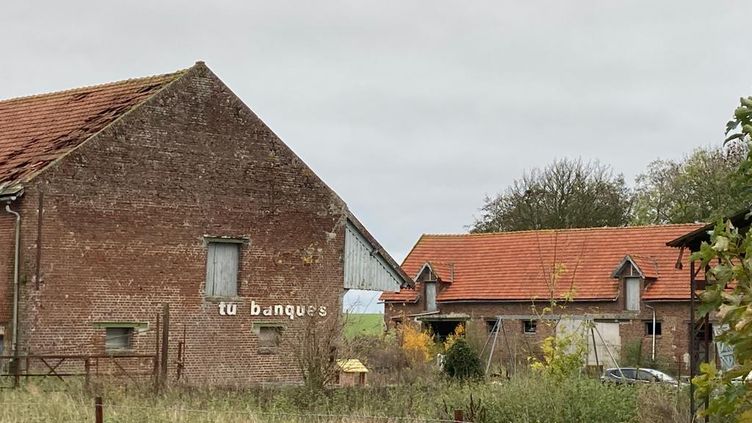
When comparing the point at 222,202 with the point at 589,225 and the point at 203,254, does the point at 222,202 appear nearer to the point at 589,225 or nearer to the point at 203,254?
the point at 203,254

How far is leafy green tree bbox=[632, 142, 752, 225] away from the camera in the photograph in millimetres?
57656

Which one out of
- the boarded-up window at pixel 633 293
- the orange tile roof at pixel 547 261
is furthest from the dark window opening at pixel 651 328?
the orange tile roof at pixel 547 261

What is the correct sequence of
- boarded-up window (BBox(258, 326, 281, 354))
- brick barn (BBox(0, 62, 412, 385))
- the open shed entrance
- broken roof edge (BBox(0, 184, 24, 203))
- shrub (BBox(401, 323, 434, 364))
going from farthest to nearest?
the open shed entrance, shrub (BBox(401, 323, 434, 364)), boarded-up window (BBox(258, 326, 281, 354)), brick barn (BBox(0, 62, 412, 385)), broken roof edge (BBox(0, 184, 24, 203))

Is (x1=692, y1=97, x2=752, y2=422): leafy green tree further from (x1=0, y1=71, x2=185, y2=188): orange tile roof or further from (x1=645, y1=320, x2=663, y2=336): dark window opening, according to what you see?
(x1=645, y1=320, x2=663, y2=336): dark window opening

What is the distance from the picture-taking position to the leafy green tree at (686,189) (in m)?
57.7

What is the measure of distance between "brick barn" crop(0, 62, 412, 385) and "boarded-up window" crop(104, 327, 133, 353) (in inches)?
1.4

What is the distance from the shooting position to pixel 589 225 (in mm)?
62938

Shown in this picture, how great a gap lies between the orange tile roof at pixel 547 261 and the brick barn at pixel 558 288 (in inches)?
1.7

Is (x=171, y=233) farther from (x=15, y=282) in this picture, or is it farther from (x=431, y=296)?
(x=431, y=296)

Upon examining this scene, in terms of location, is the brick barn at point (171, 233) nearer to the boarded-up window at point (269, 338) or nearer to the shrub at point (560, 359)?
the boarded-up window at point (269, 338)

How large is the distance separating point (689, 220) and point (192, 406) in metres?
44.8

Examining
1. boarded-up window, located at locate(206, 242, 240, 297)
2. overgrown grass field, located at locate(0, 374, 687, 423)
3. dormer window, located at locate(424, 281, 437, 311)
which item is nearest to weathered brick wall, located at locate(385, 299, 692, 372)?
dormer window, located at locate(424, 281, 437, 311)

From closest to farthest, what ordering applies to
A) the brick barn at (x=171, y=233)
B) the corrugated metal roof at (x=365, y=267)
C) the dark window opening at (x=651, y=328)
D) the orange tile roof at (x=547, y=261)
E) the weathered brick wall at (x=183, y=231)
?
1. the brick barn at (x=171, y=233)
2. the weathered brick wall at (x=183, y=231)
3. the corrugated metal roof at (x=365, y=267)
4. the dark window opening at (x=651, y=328)
5. the orange tile roof at (x=547, y=261)

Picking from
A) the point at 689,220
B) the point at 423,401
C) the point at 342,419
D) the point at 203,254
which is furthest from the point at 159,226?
the point at 689,220
